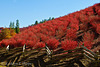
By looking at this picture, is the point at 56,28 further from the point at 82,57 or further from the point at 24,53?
the point at 82,57

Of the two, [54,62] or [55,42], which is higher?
[55,42]

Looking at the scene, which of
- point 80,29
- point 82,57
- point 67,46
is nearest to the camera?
point 82,57

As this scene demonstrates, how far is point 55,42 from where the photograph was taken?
360 inches

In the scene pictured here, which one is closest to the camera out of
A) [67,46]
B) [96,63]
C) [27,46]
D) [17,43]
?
[96,63]

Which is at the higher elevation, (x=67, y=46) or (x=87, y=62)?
(x=67, y=46)

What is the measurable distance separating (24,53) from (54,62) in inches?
124

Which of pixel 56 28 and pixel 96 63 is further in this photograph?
pixel 56 28

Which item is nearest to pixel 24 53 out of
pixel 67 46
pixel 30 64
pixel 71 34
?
pixel 30 64

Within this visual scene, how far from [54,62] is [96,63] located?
2940 mm

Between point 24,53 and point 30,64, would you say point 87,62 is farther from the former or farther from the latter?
point 24,53

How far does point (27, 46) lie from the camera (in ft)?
37.9

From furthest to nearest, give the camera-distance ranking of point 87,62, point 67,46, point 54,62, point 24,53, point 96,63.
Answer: point 24,53 → point 67,46 → point 54,62 → point 87,62 → point 96,63

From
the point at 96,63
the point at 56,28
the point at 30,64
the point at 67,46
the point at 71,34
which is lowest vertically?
the point at 30,64

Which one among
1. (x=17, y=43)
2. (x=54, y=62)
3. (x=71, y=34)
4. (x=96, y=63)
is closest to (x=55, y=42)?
(x=71, y=34)
